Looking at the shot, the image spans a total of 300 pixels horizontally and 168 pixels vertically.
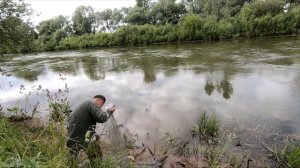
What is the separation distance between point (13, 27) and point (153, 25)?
37.0 m

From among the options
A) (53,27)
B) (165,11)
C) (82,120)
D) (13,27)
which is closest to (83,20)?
(53,27)

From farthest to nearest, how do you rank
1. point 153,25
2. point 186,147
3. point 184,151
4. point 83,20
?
point 83,20 < point 153,25 < point 186,147 < point 184,151

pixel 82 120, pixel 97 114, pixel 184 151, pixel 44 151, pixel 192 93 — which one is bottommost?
pixel 184 151

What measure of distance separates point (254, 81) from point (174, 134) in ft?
20.3

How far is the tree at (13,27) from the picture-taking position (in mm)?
7701

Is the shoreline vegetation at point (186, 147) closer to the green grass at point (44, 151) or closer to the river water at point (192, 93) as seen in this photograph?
the green grass at point (44, 151)

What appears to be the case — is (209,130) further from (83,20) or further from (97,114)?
(83,20)

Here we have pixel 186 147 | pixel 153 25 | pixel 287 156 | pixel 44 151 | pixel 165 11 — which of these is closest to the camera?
pixel 44 151

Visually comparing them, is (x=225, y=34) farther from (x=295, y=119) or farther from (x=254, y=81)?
(x=295, y=119)

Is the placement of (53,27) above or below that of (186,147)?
above

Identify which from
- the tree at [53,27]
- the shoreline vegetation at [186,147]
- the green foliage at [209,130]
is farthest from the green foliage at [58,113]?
the tree at [53,27]

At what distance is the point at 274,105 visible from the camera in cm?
790

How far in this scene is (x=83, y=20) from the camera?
2334 inches

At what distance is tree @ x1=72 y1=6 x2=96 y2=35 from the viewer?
5881cm
